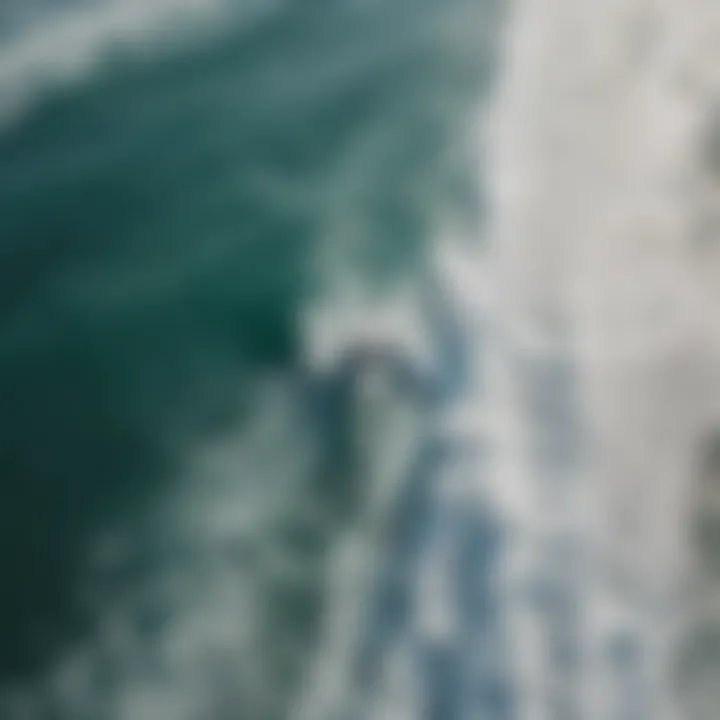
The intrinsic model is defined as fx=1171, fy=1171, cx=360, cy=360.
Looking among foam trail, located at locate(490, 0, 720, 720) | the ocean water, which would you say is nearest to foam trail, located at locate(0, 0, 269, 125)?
the ocean water

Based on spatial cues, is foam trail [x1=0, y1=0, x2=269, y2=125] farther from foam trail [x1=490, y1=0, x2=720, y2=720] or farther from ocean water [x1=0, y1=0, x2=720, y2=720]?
foam trail [x1=490, y1=0, x2=720, y2=720]

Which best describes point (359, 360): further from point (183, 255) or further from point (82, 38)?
point (82, 38)

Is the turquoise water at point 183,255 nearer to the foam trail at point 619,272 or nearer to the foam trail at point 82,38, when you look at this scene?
the foam trail at point 82,38

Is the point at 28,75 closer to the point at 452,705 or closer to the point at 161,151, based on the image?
the point at 161,151

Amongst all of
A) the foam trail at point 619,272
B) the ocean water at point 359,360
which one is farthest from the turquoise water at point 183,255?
the foam trail at point 619,272

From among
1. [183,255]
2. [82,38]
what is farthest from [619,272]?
[82,38]

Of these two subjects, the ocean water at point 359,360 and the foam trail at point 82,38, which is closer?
the ocean water at point 359,360
